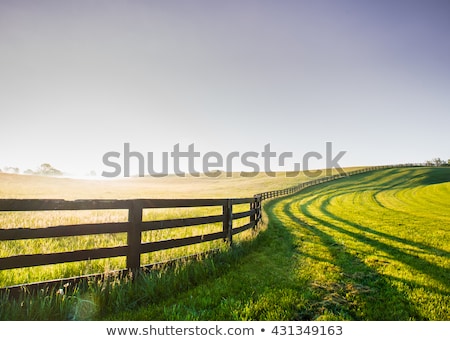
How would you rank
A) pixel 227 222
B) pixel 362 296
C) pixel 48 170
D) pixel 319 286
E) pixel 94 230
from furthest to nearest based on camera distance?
pixel 48 170
pixel 227 222
pixel 319 286
pixel 362 296
pixel 94 230

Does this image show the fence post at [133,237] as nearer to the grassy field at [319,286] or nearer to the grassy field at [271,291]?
the grassy field at [271,291]

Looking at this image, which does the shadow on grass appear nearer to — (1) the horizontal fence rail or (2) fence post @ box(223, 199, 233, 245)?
(2) fence post @ box(223, 199, 233, 245)

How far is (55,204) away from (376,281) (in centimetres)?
573

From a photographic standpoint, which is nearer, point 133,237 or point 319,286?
point 133,237

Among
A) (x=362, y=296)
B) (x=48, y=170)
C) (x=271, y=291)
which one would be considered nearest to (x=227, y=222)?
(x=271, y=291)

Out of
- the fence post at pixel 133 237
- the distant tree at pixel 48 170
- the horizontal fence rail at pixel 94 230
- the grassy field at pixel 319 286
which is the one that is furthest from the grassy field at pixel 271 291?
the distant tree at pixel 48 170

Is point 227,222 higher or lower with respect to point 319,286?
higher

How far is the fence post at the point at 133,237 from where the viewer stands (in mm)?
4410

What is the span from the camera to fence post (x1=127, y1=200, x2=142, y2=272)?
14.5ft

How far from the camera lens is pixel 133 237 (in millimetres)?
4445

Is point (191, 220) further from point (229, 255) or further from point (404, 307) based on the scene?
point (404, 307)

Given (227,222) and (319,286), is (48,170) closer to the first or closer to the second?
(227,222)
